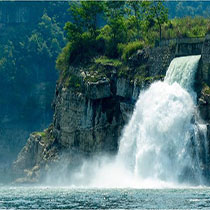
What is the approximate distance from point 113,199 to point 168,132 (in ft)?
84.3

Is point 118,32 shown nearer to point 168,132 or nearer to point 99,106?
point 99,106

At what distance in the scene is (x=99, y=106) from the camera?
429 feet

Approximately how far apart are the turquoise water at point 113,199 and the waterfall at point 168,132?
29.6 ft

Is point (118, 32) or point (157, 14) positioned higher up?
point (157, 14)

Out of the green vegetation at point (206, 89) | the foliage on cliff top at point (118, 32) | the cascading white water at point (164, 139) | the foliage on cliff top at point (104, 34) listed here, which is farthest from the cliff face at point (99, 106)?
the green vegetation at point (206, 89)

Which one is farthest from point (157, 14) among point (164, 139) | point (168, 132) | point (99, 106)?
point (164, 139)

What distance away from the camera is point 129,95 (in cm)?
12662

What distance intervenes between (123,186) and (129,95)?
1844 cm

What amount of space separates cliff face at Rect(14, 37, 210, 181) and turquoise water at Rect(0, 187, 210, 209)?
24.7 metres

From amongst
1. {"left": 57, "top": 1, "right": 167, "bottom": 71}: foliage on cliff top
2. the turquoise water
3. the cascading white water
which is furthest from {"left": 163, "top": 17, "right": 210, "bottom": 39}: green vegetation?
the turquoise water

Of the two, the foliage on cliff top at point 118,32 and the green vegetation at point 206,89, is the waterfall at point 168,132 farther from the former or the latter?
the foliage on cliff top at point 118,32

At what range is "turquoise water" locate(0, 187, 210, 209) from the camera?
266 ft

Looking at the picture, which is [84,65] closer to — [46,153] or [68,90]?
[68,90]

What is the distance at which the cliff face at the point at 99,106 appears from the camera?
12461 cm
